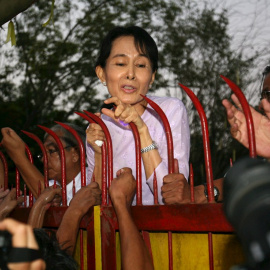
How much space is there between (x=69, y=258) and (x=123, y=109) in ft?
3.13

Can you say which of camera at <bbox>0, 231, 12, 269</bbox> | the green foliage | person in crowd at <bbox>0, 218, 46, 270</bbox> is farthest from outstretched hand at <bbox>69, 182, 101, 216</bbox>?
the green foliage

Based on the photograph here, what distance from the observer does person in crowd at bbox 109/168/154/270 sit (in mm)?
2049

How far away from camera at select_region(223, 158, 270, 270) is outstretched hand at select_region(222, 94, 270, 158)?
1082 mm

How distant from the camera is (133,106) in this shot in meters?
2.85

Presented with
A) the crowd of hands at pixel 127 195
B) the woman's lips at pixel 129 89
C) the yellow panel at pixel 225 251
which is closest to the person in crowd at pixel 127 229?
the crowd of hands at pixel 127 195

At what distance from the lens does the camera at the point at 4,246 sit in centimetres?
101

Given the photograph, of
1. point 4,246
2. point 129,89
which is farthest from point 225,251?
point 129,89

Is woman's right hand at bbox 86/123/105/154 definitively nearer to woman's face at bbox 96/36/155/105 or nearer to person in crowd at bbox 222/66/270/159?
woman's face at bbox 96/36/155/105

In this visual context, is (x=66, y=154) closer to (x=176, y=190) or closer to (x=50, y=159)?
(x=50, y=159)

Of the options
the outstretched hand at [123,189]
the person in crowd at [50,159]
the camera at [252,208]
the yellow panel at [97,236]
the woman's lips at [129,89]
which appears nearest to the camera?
the camera at [252,208]

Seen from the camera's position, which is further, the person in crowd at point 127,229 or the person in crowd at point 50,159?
the person in crowd at point 50,159

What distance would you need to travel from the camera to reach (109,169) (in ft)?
7.94

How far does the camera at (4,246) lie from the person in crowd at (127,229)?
3.38 ft

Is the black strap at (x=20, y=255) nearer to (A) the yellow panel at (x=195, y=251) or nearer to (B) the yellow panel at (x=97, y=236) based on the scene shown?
(A) the yellow panel at (x=195, y=251)
